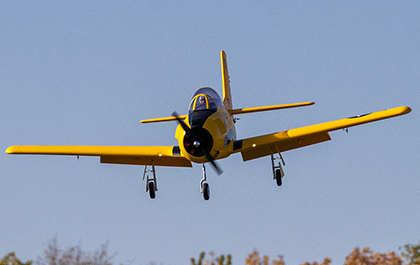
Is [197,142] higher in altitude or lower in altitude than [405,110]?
lower

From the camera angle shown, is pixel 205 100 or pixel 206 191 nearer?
pixel 205 100

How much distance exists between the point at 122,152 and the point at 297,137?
6866mm

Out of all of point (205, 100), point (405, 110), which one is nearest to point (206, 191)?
point (205, 100)

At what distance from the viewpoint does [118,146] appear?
33.9 metres

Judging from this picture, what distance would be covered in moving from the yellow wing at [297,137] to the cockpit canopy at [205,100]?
2.09m

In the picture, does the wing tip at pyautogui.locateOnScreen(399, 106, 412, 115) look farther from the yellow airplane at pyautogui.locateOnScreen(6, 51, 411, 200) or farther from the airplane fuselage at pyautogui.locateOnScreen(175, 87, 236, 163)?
the airplane fuselage at pyautogui.locateOnScreen(175, 87, 236, 163)

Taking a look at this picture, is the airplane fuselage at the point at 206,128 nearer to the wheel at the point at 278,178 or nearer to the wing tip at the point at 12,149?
the wheel at the point at 278,178

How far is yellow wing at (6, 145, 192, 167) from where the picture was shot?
3297 centimetres

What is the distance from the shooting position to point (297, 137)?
3250cm

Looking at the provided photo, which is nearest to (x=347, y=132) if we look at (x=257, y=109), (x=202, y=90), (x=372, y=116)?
(x=372, y=116)

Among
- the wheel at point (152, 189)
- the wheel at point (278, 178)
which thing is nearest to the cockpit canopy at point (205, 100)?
the wheel at point (278, 178)

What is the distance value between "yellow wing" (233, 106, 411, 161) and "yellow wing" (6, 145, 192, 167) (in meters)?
2.75

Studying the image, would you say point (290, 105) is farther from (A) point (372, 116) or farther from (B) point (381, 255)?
(B) point (381, 255)

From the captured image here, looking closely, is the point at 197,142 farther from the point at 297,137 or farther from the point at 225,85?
the point at 225,85
